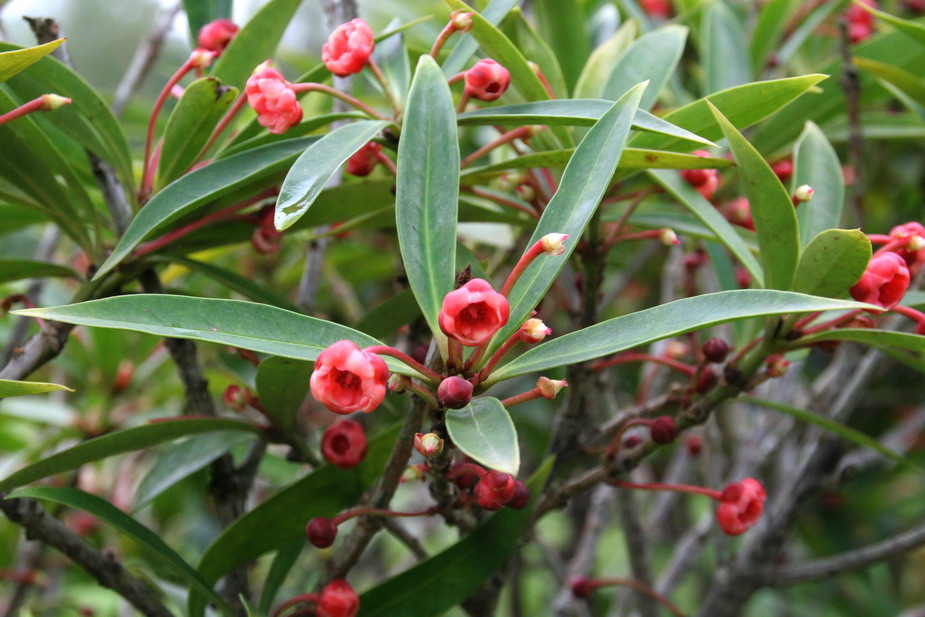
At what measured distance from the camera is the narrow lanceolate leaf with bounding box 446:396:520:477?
0.64 metres

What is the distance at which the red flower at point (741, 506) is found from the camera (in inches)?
42.3

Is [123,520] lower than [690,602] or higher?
higher

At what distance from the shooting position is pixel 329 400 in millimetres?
682

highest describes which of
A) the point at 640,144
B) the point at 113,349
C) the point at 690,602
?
the point at 640,144

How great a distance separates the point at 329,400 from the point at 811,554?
247 centimetres

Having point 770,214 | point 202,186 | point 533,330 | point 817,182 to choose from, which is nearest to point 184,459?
point 202,186

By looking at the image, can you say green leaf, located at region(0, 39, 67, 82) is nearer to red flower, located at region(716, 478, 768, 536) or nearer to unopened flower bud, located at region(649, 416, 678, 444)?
unopened flower bud, located at region(649, 416, 678, 444)

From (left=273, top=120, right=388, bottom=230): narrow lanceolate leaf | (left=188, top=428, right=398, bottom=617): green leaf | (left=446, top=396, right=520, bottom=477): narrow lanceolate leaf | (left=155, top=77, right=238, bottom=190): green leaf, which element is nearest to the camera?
(left=446, top=396, right=520, bottom=477): narrow lanceolate leaf

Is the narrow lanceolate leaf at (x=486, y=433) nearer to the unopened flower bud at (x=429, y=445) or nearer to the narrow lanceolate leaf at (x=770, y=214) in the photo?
the unopened flower bud at (x=429, y=445)

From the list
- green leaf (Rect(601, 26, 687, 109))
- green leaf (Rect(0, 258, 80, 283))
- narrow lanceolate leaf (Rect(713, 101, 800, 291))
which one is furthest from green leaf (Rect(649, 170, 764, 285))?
green leaf (Rect(0, 258, 80, 283))

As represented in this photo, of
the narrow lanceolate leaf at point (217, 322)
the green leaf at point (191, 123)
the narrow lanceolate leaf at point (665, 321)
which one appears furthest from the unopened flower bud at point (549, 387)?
the green leaf at point (191, 123)

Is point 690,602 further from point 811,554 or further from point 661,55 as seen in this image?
point 661,55

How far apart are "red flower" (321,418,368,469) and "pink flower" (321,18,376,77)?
42cm

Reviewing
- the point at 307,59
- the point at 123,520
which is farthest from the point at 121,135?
the point at 307,59
